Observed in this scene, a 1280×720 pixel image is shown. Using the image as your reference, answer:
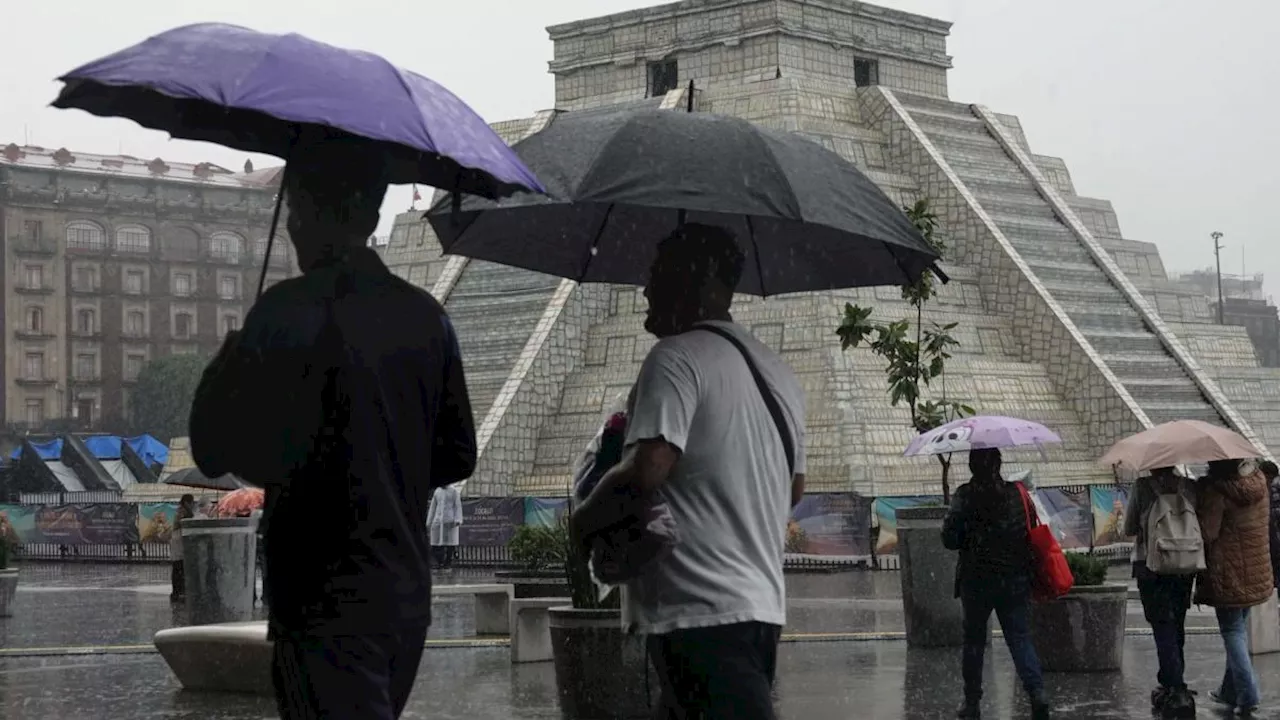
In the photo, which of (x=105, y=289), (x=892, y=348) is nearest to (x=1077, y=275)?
(x=892, y=348)

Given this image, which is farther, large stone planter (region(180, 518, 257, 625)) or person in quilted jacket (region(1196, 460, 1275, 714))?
large stone planter (region(180, 518, 257, 625))

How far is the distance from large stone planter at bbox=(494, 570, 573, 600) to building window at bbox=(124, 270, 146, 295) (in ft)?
278

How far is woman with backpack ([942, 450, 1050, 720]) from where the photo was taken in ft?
42.1

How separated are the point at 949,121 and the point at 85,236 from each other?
2384 inches

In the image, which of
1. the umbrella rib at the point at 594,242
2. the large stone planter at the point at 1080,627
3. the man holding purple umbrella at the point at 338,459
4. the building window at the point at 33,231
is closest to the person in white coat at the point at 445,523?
the large stone planter at the point at 1080,627

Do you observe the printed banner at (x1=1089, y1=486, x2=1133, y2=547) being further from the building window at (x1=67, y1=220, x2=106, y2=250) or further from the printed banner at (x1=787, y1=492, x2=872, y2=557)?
the building window at (x1=67, y1=220, x2=106, y2=250)

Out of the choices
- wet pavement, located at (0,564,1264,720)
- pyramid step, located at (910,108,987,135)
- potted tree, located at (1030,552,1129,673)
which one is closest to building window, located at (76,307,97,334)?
pyramid step, located at (910,108,987,135)

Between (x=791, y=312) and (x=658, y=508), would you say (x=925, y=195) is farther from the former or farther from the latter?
(x=658, y=508)

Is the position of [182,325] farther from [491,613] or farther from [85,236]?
[491,613]

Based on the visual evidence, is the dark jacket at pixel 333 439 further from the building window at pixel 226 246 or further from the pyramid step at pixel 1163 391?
the building window at pixel 226 246

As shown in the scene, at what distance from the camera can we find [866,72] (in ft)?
158

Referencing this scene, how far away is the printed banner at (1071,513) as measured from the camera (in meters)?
30.9

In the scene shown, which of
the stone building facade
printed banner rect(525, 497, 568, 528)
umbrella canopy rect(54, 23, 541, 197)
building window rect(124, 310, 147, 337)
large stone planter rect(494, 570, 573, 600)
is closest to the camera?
umbrella canopy rect(54, 23, 541, 197)

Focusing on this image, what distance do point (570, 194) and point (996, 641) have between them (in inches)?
467
